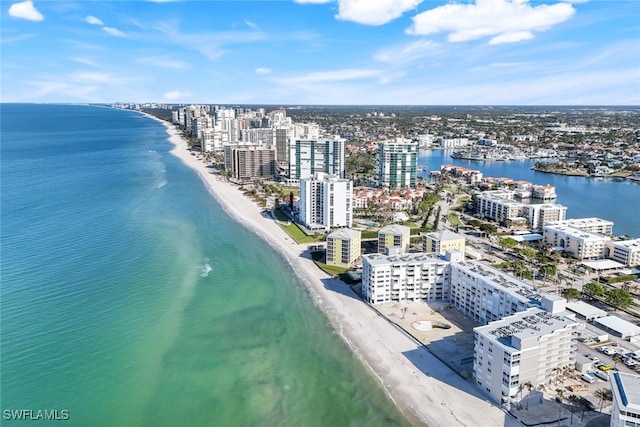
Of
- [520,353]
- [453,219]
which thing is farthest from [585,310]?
[453,219]

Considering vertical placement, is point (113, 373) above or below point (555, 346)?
below

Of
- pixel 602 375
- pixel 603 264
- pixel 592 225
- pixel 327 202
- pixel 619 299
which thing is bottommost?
pixel 602 375

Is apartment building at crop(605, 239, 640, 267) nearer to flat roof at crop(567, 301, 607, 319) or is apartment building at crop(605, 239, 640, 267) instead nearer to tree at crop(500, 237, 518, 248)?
tree at crop(500, 237, 518, 248)

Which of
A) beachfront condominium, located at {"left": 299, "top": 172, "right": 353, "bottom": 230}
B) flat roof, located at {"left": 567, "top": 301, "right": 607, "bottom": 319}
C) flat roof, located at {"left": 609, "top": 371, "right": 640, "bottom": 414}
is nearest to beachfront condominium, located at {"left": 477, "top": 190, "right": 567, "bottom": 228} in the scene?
beachfront condominium, located at {"left": 299, "top": 172, "right": 353, "bottom": 230}

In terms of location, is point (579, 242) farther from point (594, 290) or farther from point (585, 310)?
point (585, 310)

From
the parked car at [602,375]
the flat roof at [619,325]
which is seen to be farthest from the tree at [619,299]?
the parked car at [602,375]

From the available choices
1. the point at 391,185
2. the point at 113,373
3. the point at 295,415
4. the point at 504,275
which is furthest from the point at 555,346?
the point at 391,185

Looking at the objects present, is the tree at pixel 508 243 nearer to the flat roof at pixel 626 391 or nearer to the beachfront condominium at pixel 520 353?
the beachfront condominium at pixel 520 353

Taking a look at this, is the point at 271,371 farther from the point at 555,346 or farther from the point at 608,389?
the point at 608,389
